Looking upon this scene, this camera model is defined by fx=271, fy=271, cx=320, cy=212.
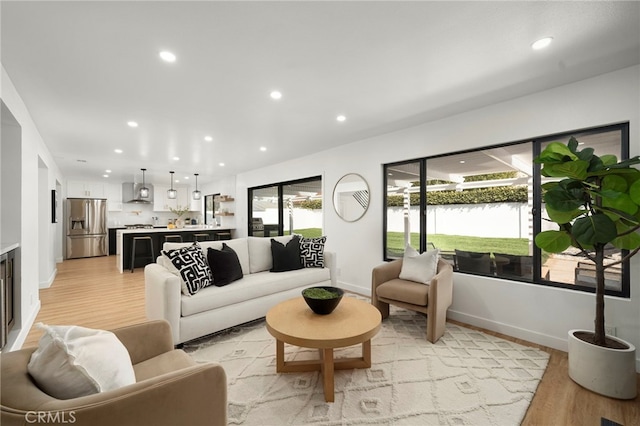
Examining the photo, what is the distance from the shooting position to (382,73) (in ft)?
7.72

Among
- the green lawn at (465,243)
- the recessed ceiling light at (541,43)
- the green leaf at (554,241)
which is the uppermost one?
the recessed ceiling light at (541,43)

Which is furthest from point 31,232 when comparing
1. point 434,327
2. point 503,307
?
point 503,307

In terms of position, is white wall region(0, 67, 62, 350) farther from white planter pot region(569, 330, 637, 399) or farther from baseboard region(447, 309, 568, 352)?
white planter pot region(569, 330, 637, 399)

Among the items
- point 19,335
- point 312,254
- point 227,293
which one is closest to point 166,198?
point 19,335

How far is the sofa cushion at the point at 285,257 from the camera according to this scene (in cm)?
361

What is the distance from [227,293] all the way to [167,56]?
2160mm

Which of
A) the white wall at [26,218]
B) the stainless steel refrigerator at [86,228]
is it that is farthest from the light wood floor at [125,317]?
the stainless steel refrigerator at [86,228]

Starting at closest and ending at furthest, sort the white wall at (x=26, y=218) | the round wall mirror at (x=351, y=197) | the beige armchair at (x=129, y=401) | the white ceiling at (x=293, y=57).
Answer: the beige armchair at (x=129, y=401), the white ceiling at (x=293, y=57), the white wall at (x=26, y=218), the round wall mirror at (x=351, y=197)

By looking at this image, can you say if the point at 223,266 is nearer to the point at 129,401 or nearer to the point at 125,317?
the point at 125,317

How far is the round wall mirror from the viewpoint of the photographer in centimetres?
434

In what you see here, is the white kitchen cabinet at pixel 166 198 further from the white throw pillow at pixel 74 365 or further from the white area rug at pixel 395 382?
the white throw pillow at pixel 74 365

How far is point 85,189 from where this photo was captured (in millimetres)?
8430

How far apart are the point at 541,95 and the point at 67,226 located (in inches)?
430

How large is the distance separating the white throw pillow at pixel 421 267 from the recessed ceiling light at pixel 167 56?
3.03 meters
